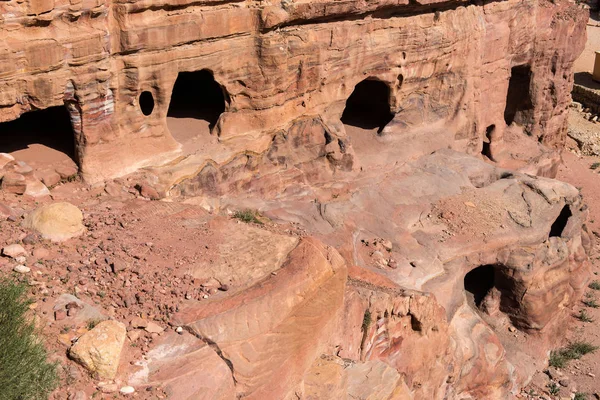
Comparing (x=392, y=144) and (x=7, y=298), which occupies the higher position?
(x=7, y=298)

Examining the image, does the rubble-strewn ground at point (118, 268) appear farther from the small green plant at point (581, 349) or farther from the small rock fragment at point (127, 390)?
the small green plant at point (581, 349)

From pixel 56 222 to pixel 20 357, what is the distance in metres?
2.92

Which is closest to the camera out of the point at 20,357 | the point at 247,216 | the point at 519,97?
the point at 20,357

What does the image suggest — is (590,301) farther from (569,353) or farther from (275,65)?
(275,65)

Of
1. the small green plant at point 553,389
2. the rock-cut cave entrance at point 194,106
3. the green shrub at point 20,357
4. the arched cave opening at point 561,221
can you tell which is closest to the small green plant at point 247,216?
the rock-cut cave entrance at point 194,106

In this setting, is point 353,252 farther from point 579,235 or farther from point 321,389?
point 579,235

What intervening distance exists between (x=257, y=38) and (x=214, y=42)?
3.02 ft

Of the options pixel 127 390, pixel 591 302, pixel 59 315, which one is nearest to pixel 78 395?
pixel 127 390

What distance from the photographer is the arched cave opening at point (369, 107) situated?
17.0 metres

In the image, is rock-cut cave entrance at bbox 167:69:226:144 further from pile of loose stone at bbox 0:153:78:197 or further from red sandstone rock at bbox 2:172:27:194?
red sandstone rock at bbox 2:172:27:194

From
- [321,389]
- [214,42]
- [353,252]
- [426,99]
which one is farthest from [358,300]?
[426,99]

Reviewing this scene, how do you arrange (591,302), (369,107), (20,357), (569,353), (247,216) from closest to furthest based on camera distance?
(20,357) < (247,216) < (569,353) < (591,302) < (369,107)

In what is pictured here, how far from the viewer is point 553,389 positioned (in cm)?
1363

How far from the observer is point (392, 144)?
1628 cm
